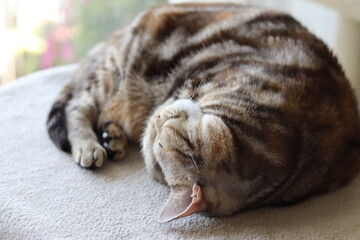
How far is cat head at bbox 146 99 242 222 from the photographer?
1290 millimetres

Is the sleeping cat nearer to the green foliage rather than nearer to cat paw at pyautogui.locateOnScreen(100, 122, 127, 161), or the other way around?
cat paw at pyautogui.locateOnScreen(100, 122, 127, 161)

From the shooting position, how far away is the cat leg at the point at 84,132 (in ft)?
5.26

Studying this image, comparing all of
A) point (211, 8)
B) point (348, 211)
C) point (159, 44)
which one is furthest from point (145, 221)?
point (211, 8)

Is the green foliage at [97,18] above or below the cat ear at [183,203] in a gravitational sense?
below

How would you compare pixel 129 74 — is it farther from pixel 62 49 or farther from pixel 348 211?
pixel 62 49

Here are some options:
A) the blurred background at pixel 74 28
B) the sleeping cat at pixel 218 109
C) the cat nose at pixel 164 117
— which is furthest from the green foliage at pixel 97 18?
the cat nose at pixel 164 117

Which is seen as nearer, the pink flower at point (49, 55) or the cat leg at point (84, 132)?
the cat leg at point (84, 132)

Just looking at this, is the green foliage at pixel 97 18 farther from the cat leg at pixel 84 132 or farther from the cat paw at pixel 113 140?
the cat paw at pixel 113 140

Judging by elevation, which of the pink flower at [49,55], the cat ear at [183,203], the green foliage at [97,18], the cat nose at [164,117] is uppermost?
the cat nose at [164,117]

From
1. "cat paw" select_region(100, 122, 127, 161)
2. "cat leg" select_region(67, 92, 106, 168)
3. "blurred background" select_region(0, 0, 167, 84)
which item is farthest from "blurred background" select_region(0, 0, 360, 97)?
"cat paw" select_region(100, 122, 127, 161)

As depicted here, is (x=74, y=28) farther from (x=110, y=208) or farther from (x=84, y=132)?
(x=110, y=208)

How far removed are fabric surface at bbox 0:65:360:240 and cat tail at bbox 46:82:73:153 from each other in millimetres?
28

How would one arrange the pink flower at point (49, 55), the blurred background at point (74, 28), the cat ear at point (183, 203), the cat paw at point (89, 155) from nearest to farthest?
1. the cat ear at point (183, 203)
2. the cat paw at point (89, 155)
3. the blurred background at point (74, 28)
4. the pink flower at point (49, 55)

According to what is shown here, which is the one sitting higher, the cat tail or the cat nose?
the cat nose
